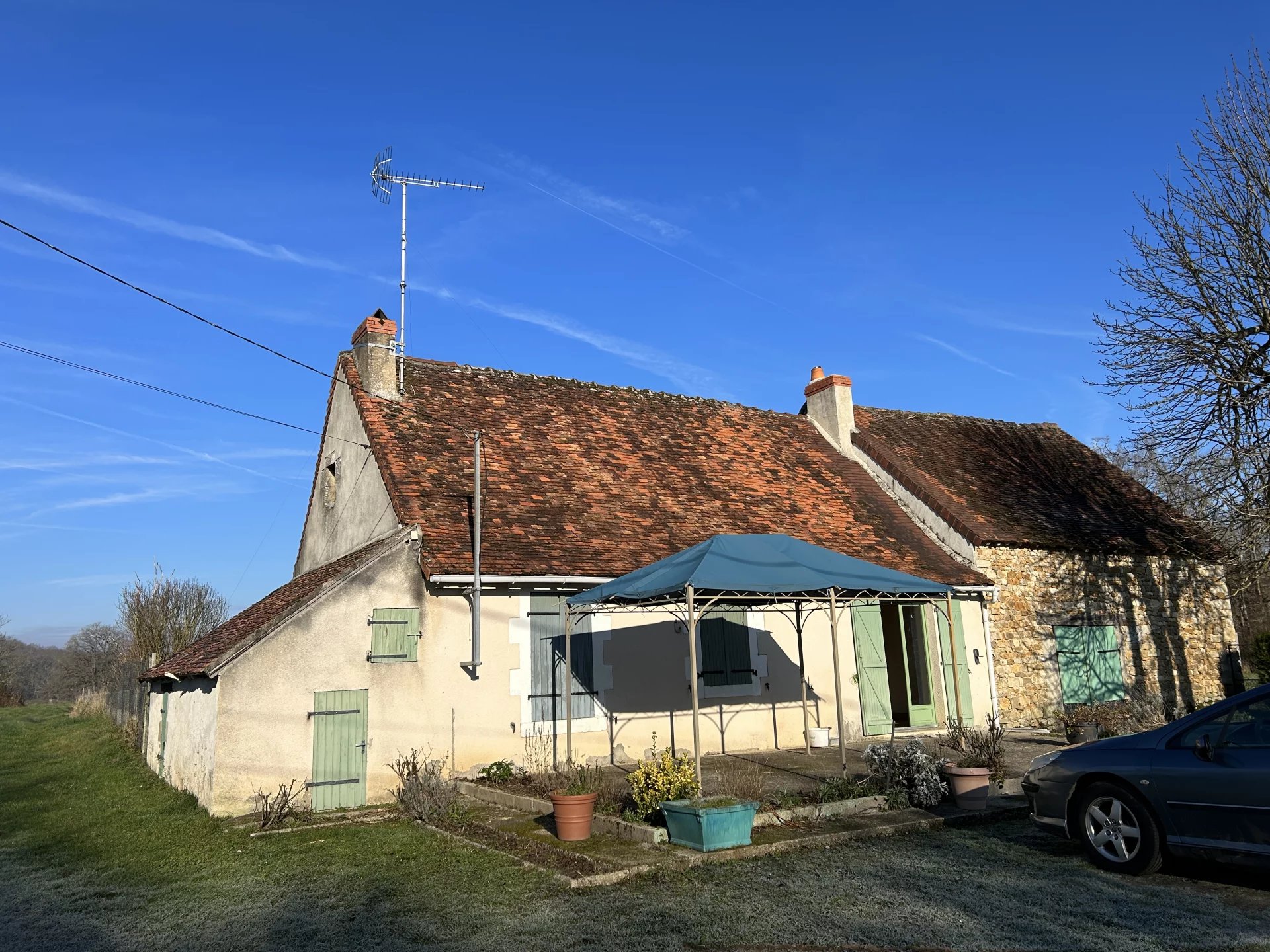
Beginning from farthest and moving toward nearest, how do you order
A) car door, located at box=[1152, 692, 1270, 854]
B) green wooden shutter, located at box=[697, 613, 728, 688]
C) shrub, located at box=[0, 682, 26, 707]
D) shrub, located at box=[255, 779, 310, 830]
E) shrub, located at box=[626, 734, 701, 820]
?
shrub, located at box=[0, 682, 26, 707] < green wooden shutter, located at box=[697, 613, 728, 688] < shrub, located at box=[255, 779, 310, 830] < shrub, located at box=[626, 734, 701, 820] < car door, located at box=[1152, 692, 1270, 854]

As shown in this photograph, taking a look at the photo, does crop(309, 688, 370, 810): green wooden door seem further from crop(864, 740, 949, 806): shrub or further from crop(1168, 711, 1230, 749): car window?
crop(1168, 711, 1230, 749): car window

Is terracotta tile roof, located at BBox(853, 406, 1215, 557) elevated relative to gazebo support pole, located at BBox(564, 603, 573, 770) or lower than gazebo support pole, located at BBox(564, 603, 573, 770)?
elevated

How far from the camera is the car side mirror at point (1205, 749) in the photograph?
6.02 meters

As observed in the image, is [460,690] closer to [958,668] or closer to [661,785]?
[661,785]

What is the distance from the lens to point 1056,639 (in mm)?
15805

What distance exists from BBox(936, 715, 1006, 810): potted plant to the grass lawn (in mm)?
474

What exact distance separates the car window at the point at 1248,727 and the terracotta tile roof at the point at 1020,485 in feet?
31.5

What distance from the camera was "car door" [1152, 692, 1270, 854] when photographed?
225 inches

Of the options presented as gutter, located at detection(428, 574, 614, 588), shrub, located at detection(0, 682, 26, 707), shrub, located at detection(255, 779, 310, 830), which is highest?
gutter, located at detection(428, 574, 614, 588)

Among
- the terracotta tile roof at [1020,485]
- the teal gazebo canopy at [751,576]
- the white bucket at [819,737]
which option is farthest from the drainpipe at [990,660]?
the teal gazebo canopy at [751,576]

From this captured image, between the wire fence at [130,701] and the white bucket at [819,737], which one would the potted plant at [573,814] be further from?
the wire fence at [130,701]

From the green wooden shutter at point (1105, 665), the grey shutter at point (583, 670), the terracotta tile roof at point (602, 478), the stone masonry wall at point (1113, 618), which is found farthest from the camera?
the green wooden shutter at point (1105, 665)

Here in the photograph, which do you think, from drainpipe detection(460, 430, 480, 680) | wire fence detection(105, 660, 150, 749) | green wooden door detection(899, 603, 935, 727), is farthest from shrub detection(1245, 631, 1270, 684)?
wire fence detection(105, 660, 150, 749)

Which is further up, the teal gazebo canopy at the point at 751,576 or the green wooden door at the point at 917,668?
the teal gazebo canopy at the point at 751,576
